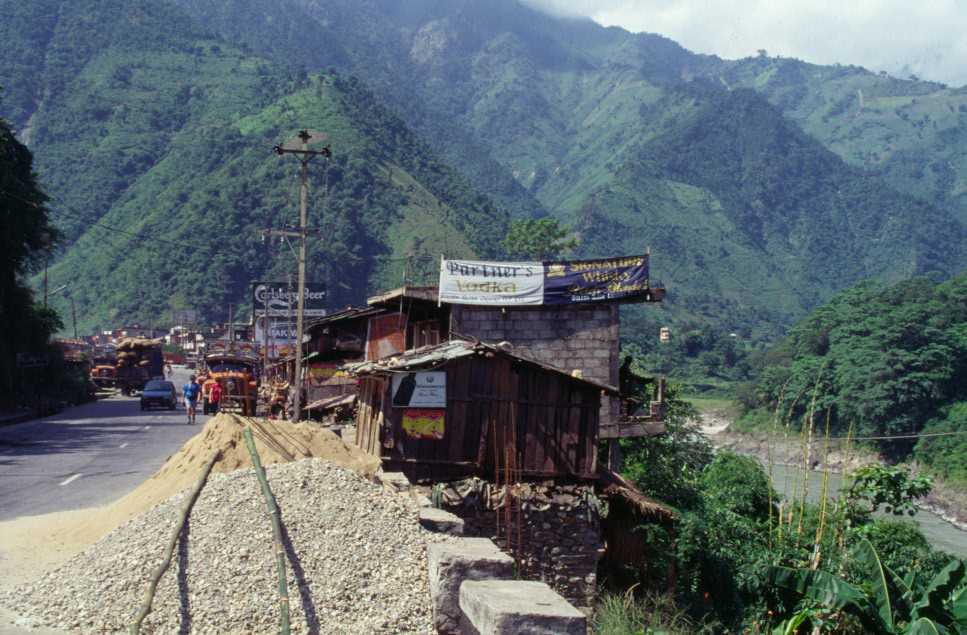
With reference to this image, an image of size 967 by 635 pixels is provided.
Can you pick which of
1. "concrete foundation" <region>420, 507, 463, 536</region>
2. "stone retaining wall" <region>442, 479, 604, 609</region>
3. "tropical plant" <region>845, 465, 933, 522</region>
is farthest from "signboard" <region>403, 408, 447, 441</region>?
"tropical plant" <region>845, 465, 933, 522</region>

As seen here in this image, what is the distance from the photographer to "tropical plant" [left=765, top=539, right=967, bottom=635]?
13.4 metres

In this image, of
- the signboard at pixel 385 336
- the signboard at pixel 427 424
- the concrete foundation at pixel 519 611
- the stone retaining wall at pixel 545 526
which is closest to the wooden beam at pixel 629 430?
the signboard at pixel 385 336

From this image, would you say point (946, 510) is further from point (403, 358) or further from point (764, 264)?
point (764, 264)

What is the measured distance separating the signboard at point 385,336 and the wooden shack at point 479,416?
1138cm

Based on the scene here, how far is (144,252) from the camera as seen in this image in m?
116

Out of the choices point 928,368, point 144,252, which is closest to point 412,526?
point 928,368

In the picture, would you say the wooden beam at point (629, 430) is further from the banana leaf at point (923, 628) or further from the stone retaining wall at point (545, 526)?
the banana leaf at point (923, 628)

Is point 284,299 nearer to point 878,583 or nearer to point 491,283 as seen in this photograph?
point 491,283

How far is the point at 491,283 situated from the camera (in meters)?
26.0

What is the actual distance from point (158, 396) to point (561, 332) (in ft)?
82.5

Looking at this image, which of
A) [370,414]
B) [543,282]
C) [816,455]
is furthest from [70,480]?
[816,455]

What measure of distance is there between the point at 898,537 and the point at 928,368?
41.6m

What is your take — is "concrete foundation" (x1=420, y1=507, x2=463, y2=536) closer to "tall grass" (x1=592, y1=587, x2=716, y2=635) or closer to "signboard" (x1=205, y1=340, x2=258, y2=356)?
"tall grass" (x1=592, y1=587, x2=716, y2=635)

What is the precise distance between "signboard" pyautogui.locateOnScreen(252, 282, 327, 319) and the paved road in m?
12.2
